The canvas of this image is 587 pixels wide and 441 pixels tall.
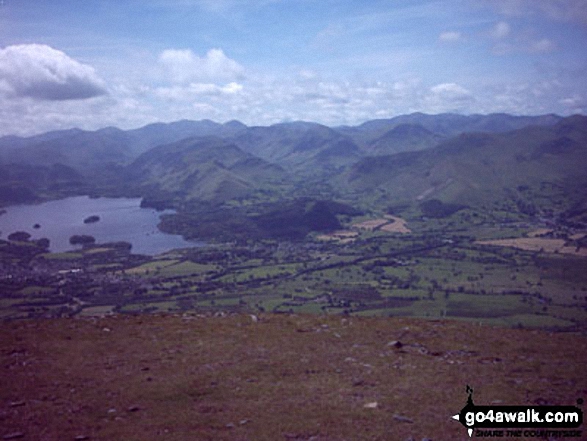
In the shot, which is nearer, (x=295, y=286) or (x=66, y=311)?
(x=66, y=311)

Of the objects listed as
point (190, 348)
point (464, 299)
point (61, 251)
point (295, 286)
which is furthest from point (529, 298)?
point (61, 251)

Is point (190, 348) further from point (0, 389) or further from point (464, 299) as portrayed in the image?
point (464, 299)

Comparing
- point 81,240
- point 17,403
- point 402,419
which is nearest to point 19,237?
point 81,240

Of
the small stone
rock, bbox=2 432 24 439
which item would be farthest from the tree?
rock, bbox=2 432 24 439

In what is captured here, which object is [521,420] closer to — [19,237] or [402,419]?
[402,419]

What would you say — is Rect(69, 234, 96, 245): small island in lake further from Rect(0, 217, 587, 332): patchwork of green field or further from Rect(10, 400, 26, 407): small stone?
Rect(10, 400, 26, 407): small stone

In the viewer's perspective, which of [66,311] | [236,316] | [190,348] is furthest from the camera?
[66,311]

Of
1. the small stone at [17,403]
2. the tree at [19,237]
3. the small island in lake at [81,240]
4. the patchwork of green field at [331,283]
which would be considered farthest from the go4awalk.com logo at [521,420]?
the tree at [19,237]

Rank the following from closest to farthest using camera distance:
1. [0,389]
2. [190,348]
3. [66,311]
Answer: [0,389]
[190,348]
[66,311]
